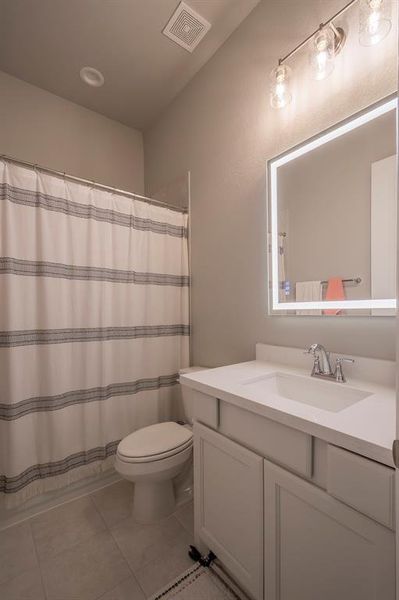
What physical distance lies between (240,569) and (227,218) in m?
1.66

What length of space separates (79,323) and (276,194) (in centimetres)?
133

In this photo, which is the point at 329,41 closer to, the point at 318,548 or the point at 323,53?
the point at 323,53

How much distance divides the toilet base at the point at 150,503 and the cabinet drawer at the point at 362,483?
3.40 ft

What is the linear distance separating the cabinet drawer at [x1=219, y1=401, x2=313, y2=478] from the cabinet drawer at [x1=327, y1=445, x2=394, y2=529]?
7 cm

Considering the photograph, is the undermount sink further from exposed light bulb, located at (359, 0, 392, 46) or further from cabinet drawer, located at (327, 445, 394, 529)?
exposed light bulb, located at (359, 0, 392, 46)

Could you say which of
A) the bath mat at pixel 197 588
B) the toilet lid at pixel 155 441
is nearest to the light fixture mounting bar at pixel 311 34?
the toilet lid at pixel 155 441

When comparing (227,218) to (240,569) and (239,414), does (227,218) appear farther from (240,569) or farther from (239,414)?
(240,569)

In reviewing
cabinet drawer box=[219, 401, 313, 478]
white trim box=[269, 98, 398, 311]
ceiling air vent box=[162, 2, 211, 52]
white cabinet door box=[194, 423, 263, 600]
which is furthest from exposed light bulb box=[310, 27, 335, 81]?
white cabinet door box=[194, 423, 263, 600]

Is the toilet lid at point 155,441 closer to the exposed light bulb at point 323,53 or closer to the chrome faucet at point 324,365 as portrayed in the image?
the chrome faucet at point 324,365

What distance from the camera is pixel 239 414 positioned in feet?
3.03

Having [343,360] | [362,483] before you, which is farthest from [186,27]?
[362,483]

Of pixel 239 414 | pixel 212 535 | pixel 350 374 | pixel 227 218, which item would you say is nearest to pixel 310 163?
pixel 227 218

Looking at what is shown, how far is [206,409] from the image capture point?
1058 millimetres

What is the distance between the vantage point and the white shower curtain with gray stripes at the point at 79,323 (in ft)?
4.37
